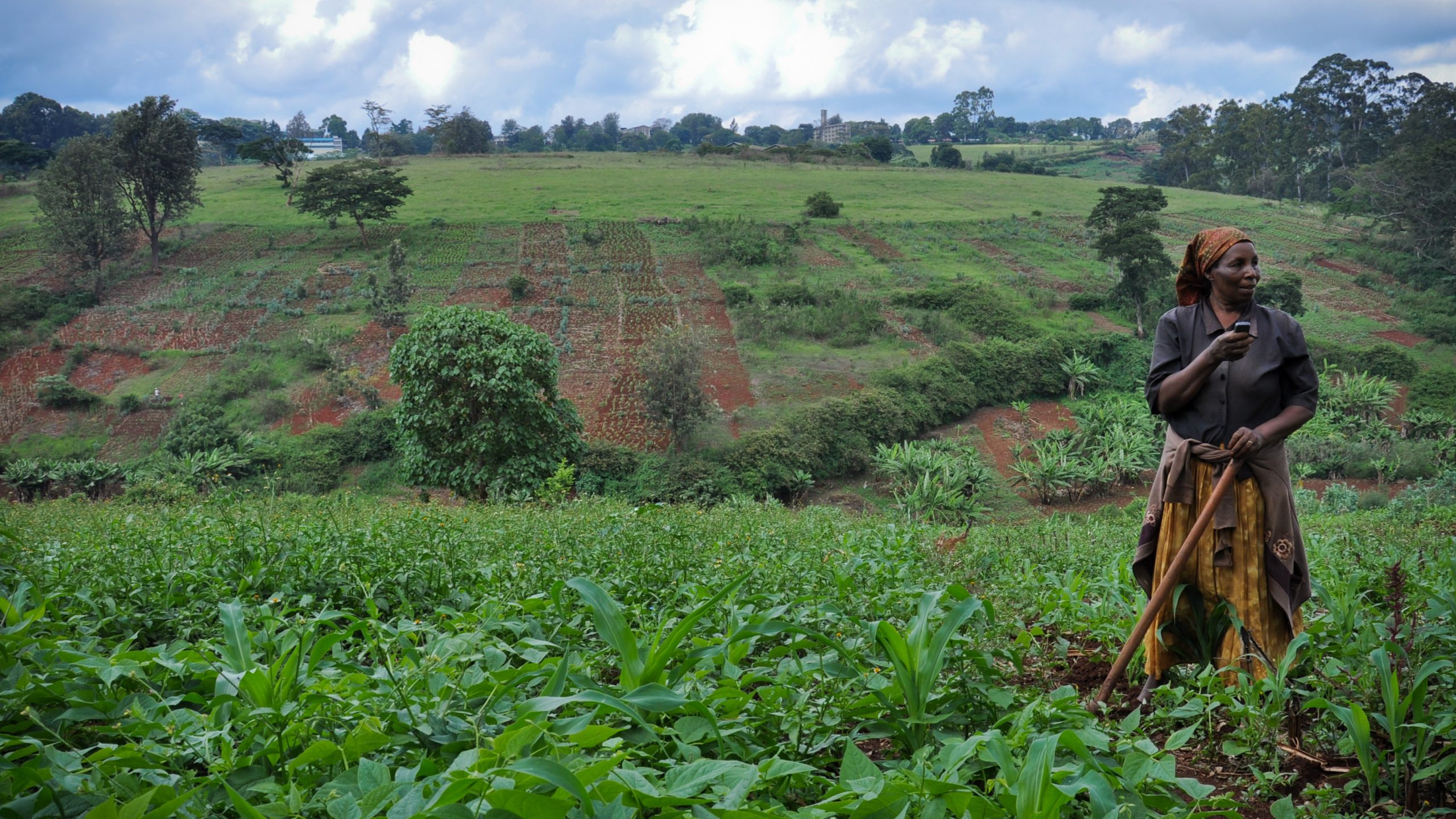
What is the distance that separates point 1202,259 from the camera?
2.94m

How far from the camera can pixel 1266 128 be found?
39219 millimetres

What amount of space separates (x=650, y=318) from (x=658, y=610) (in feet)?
71.4

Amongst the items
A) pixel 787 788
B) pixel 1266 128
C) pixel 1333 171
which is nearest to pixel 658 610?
pixel 787 788

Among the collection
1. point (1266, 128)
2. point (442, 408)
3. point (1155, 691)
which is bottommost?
point (442, 408)

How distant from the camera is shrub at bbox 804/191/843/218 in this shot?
33656 mm

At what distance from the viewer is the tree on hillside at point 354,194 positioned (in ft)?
→ 98.3

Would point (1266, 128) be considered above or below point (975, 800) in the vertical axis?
above

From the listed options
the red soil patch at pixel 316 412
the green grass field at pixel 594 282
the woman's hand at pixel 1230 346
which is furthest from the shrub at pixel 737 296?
the woman's hand at pixel 1230 346

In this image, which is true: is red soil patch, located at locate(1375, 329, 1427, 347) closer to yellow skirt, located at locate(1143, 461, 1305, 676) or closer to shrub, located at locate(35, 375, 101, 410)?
yellow skirt, located at locate(1143, 461, 1305, 676)

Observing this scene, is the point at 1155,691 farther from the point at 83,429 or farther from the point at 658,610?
the point at 83,429

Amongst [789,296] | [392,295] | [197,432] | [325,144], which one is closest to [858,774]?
[197,432]

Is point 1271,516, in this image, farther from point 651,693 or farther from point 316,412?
point 316,412

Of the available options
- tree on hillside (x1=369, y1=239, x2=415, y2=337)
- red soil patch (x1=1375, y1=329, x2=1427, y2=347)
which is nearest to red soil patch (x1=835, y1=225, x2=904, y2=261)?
red soil patch (x1=1375, y1=329, x2=1427, y2=347)

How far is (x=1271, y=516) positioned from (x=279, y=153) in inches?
1619
